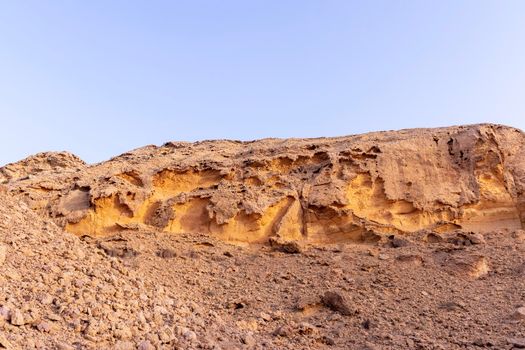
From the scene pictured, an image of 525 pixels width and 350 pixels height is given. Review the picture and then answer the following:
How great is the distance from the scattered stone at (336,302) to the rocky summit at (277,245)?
28 millimetres

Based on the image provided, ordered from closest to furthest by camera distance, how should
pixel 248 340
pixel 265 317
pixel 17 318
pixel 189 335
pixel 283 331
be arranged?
Answer: pixel 17 318, pixel 189 335, pixel 248 340, pixel 283 331, pixel 265 317

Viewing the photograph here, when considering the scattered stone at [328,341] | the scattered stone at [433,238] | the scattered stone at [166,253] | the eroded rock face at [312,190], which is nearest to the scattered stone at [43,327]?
the scattered stone at [328,341]

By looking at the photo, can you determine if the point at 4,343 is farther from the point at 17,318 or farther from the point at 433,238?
the point at 433,238

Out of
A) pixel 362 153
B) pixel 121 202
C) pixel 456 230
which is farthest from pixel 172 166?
pixel 456 230

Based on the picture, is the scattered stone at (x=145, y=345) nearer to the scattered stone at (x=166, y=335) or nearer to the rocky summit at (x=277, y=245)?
the rocky summit at (x=277, y=245)

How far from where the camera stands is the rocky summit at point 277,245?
6.07 metres

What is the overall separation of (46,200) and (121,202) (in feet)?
5.83

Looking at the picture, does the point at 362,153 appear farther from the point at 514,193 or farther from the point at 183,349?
the point at 183,349

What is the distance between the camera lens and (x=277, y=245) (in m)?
11.2

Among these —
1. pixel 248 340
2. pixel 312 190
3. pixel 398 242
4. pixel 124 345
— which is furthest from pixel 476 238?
pixel 124 345

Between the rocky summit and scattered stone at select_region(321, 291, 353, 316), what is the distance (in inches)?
1.1

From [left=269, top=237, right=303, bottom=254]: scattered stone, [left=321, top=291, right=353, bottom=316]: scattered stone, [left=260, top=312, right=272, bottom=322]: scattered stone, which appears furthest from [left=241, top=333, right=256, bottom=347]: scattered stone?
[left=269, top=237, right=303, bottom=254]: scattered stone

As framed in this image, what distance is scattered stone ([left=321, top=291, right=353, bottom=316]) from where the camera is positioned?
8.07 m

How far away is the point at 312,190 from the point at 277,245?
164 cm
